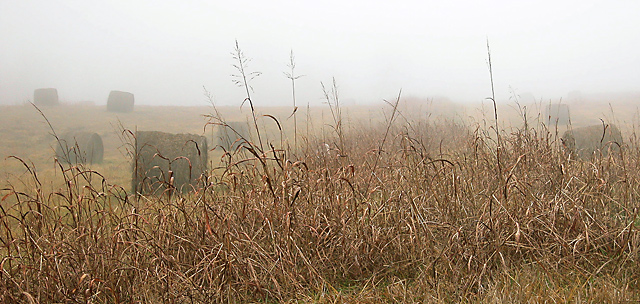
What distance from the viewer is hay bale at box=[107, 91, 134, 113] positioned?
641 inches

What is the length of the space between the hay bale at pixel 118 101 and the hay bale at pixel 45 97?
294cm

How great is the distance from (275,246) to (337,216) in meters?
0.43

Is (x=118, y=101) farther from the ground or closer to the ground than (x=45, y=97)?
closer to the ground

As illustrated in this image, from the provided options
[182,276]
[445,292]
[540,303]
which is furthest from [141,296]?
[540,303]

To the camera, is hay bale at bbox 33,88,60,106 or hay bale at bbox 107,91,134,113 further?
hay bale at bbox 33,88,60,106

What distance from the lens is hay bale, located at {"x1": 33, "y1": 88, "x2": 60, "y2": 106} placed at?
55.8ft

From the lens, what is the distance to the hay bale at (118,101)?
1628 centimetres

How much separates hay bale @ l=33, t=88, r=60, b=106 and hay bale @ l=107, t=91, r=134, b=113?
2.94 m

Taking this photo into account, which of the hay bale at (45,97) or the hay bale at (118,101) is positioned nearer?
the hay bale at (118,101)

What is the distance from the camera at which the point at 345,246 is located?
7.43 ft

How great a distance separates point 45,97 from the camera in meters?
17.2

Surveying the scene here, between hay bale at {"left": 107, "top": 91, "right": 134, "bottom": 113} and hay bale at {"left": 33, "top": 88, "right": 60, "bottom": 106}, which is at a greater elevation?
hay bale at {"left": 33, "top": 88, "right": 60, "bottom": 106}

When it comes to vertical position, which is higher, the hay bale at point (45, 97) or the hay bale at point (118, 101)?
the hay bale at point (45, 97)

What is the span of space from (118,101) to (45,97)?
11.5 ft
